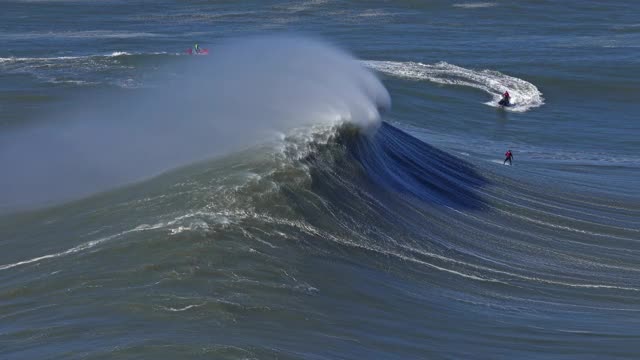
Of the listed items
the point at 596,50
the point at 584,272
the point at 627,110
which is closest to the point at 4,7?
the point at 596,50

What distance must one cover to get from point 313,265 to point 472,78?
40771 millimetres

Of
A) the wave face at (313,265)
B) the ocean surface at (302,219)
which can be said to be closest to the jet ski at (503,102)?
the ocean surface at (302,219)

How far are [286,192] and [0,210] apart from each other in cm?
704

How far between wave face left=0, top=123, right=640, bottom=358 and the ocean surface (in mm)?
59

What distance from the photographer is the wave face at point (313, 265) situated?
59.0 feet

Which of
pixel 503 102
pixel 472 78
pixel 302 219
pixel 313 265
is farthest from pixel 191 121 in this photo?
pixel 472 78

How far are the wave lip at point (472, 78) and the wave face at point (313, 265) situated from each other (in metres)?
26.2

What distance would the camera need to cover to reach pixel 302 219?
76.7 feet

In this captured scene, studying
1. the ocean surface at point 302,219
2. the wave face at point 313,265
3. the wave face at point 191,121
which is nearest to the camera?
the wave face at point 313,265

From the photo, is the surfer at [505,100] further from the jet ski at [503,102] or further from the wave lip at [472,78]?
the wave lip at [472,78]

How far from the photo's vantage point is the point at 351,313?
1927 centimetres

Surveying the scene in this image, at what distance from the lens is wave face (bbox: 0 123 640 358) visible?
17969 millimetres

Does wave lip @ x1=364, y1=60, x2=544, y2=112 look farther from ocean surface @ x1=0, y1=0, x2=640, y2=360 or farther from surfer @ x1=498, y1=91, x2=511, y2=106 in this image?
ocean surface @ x1=0, y1=0, x2=640, y2=360

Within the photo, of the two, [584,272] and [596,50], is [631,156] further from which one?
[596,50]
